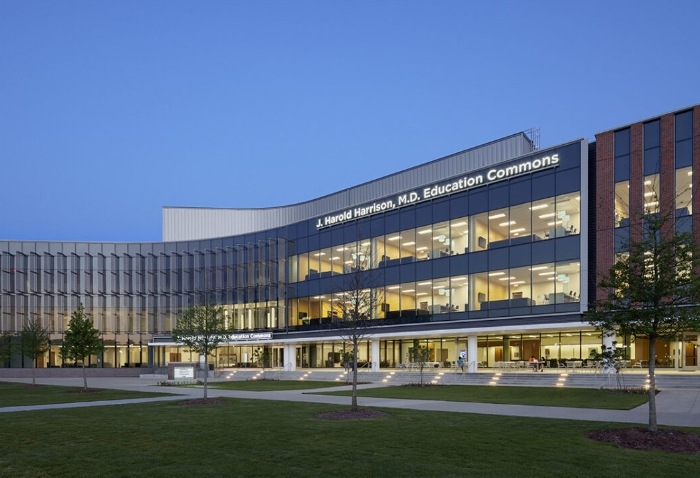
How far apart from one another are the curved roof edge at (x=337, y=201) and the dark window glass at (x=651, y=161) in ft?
34.9

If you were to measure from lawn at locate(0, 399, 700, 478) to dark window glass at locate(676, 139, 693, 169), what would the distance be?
2524 centimetres

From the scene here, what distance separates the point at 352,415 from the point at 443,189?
32806 mm

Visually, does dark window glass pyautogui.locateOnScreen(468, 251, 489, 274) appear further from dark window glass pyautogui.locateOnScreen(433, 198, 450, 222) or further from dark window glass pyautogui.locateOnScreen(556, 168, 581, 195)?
dark window glass pyautogui.locateOnScreen(556, 168, 581, 195)

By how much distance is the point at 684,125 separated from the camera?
38.7 m

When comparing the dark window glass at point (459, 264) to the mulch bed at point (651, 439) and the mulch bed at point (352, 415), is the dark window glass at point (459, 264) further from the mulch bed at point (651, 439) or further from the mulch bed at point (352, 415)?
the mulch bed at point (651, 439)

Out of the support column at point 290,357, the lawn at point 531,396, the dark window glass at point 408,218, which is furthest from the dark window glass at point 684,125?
the support column at point 290,357

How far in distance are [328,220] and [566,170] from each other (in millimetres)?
26863

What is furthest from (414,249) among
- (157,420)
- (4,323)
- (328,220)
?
(4,323)

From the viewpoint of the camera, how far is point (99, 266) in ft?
295

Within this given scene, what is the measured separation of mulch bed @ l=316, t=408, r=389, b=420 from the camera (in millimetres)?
21623

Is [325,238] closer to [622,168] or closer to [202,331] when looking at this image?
[622,168]

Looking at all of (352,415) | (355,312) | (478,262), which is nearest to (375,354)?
(478,262)

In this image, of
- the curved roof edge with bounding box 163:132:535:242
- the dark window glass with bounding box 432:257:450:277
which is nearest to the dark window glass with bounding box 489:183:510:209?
the curved roof edge with bounding box 163:132:535:242

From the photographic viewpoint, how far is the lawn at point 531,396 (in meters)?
26.8
